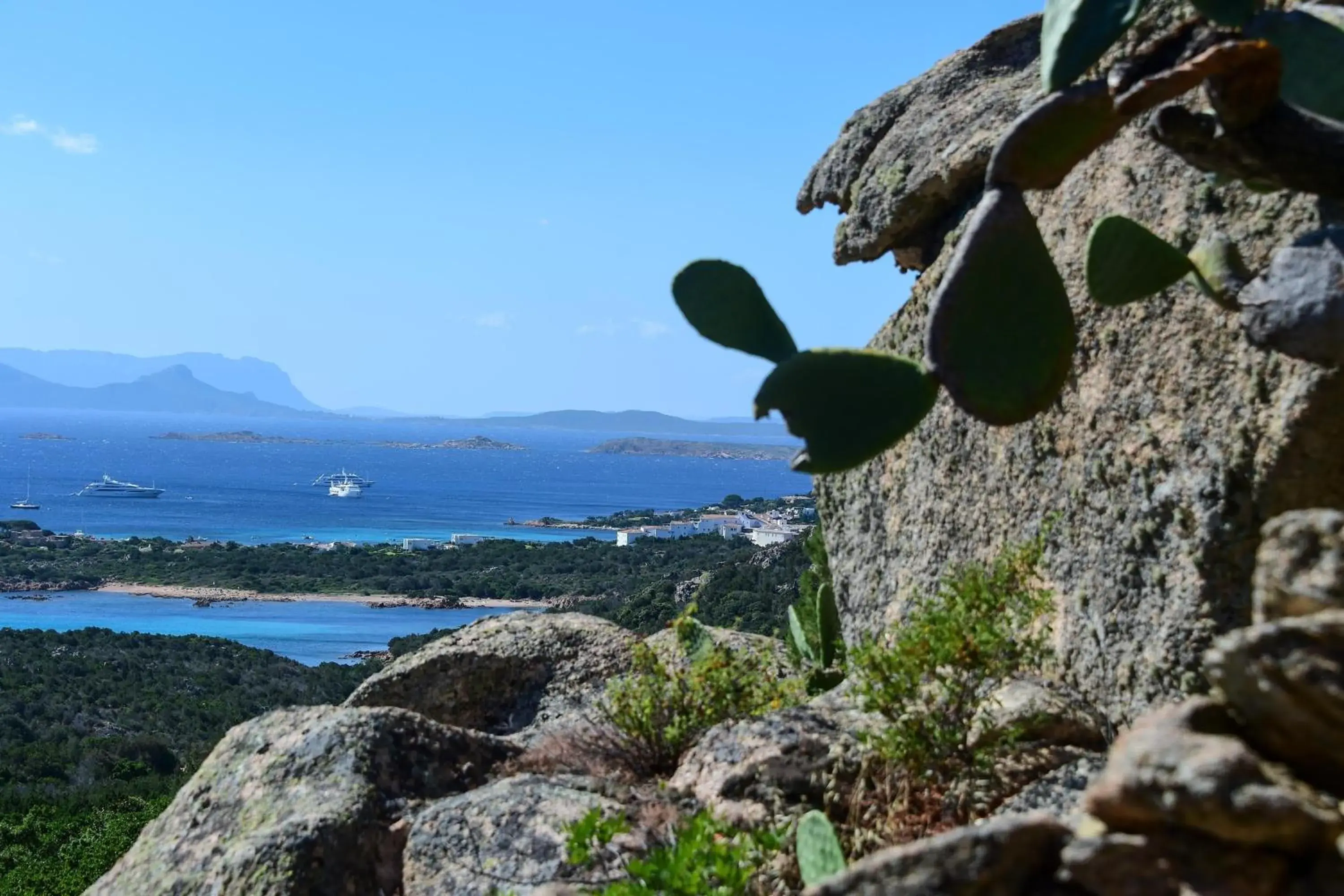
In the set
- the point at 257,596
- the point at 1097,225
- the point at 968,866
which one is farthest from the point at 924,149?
the point at 257,596

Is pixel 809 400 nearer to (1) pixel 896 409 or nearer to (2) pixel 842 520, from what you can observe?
(1) pixel 896 409

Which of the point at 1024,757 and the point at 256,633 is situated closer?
the point at 1024,757

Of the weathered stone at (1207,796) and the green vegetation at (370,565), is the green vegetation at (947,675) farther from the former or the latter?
the green vegetation at (370,565)

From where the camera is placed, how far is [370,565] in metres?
70.5

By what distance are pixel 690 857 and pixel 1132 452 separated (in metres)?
1.66

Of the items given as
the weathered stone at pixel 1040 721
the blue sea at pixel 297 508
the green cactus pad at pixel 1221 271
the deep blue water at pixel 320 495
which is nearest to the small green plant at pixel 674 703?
the weathered stone at pixel 1040 721

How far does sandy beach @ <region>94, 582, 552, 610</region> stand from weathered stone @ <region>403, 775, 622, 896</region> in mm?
54384

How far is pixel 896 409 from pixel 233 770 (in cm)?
268

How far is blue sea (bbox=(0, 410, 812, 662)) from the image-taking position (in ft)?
174

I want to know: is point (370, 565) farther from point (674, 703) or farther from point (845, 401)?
point (845, 401)

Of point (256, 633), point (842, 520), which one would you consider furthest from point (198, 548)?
point (842, 520)

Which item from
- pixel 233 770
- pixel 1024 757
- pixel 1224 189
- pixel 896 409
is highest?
pixel 1224 189

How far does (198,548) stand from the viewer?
254 feet

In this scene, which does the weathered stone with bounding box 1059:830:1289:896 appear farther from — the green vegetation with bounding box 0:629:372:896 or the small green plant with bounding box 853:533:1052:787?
the green vegetation with bounding box 0:629:372:896
